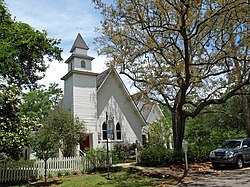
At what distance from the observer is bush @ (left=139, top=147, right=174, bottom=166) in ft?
57.7

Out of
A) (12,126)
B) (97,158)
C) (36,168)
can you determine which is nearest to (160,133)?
(97,158)

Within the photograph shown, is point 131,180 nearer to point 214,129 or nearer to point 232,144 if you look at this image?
point 232,144

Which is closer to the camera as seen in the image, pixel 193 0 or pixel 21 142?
pixel 193 0

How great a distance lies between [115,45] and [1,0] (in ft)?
26.4

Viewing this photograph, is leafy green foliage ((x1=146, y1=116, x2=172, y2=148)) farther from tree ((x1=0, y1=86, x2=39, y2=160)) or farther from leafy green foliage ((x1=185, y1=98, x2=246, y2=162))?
tree ((x1=0, y1=86, x2=39, y2=160))

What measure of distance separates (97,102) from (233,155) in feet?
42.9

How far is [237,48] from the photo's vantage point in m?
16.9

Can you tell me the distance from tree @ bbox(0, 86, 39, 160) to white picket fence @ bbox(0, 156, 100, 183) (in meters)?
0.65

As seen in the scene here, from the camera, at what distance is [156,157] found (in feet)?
58.0

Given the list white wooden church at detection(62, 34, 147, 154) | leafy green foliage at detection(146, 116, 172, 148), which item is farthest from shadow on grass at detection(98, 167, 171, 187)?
leafy green foliage at detection(146, 116, 172, 148)

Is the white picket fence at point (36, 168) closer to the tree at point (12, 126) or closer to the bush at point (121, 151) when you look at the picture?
the tree at point (12, 126)

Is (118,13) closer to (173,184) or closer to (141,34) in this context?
(141,34)

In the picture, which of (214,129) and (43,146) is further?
(214,129)

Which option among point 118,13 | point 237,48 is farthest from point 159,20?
point 237,48
